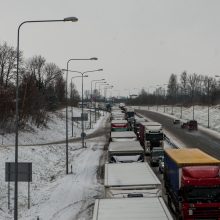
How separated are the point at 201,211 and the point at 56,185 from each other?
14.7 metres

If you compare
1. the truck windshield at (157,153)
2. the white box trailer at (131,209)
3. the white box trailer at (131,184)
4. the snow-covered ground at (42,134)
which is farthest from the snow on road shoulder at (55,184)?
the snow-covered ground at (42,134)

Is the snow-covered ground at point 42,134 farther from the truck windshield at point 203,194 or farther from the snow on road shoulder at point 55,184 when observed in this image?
the truck windshield at point 203,194

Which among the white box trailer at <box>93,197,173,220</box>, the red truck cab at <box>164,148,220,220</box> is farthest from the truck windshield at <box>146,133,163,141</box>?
the white box trailer at <box>93,197,173,220</box>

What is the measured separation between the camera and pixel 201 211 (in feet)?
64.9

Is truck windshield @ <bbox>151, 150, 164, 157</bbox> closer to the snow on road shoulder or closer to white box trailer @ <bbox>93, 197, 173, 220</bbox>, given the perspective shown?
the snow on road shoulder

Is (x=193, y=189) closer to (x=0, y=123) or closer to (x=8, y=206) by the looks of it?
(x=8, y=206)

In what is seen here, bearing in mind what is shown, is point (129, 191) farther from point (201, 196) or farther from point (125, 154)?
point (125, 154)

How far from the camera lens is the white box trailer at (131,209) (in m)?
13.1

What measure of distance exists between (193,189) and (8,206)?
36.7ft

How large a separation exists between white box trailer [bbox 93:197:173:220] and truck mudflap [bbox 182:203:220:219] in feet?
16.3

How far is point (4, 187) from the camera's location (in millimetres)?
29406

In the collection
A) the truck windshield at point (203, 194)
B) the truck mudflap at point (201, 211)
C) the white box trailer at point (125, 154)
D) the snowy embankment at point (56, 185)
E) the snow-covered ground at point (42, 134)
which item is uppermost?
the white box trailer at point (125, 154)

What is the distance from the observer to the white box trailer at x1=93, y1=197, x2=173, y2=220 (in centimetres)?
1312

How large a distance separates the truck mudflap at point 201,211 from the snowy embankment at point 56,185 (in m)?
5.25
